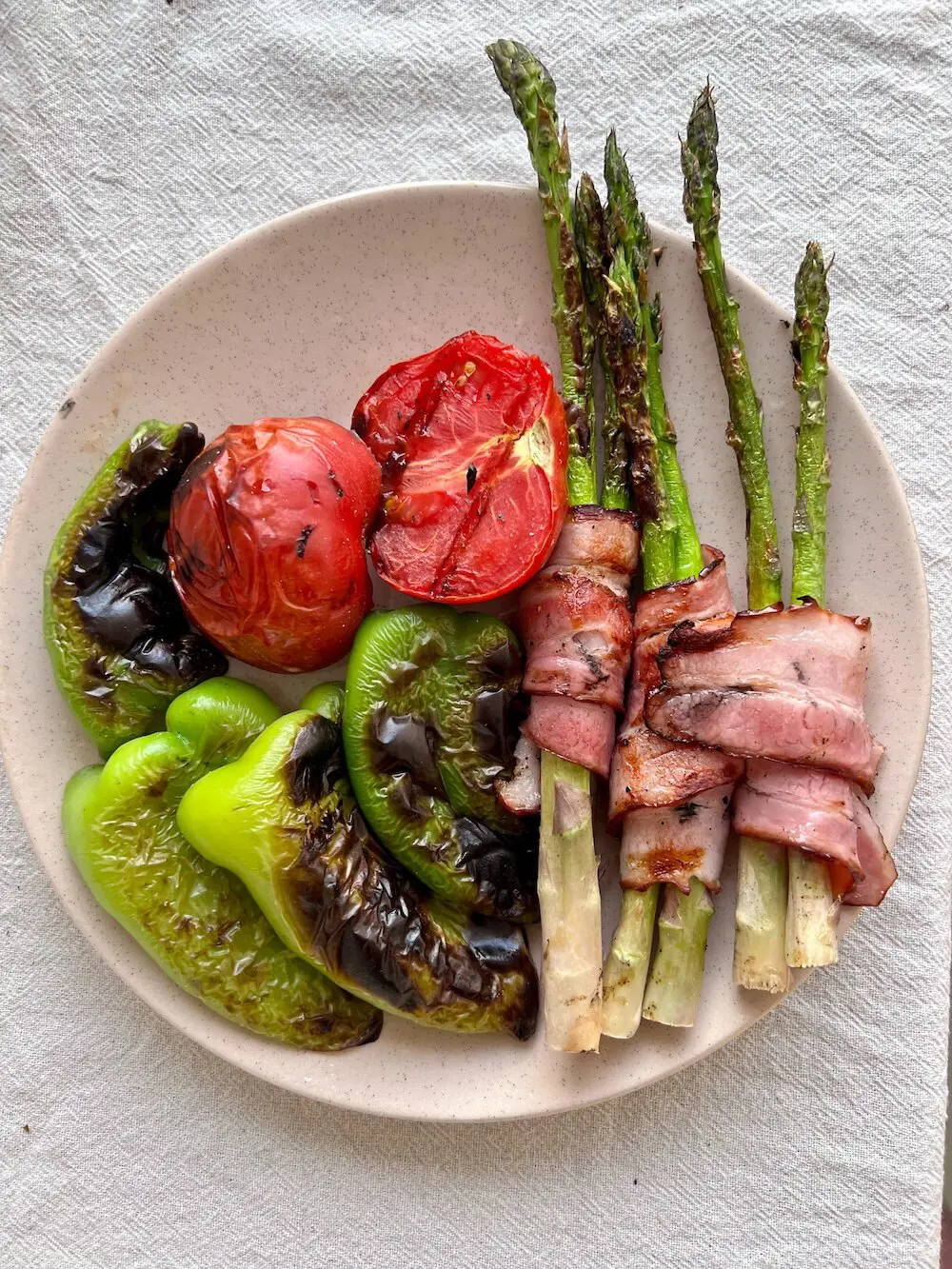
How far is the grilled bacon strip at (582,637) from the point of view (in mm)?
3240

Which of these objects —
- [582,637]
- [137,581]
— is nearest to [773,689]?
[582,637]

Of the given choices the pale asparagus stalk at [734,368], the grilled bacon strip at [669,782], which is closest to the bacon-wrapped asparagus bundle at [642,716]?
the grilled bacon strip at [669,782]

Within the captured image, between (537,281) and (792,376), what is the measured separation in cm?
90

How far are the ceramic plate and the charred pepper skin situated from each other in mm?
210

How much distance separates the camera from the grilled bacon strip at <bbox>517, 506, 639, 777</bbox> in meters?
3.24

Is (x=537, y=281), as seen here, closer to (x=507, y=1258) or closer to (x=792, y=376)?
(x=792, y=376)

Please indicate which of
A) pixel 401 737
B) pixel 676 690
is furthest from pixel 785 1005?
Answer: pixel 401 737

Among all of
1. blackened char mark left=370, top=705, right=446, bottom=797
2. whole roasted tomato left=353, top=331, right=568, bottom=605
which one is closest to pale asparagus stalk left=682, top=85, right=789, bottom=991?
whole roasted tomato left=353, top=331, right=568, bottom=605

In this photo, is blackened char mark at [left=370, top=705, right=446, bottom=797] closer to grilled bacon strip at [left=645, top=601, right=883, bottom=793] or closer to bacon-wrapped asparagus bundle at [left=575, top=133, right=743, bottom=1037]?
bacon-wrapped asparagus bundle at [left=575, top=133, right=743, bottom=1037]

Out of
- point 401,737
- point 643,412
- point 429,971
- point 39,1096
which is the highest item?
point 643,412

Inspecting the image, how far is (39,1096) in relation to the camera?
376cm

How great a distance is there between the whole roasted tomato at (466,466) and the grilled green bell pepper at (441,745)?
0.50 ft

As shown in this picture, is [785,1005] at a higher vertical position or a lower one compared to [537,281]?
lower

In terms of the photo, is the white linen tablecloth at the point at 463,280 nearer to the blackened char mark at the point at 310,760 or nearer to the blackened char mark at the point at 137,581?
the blackened char mark at the point at 137,581
